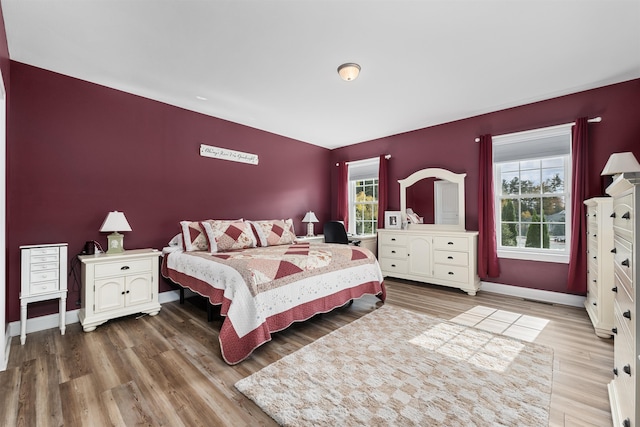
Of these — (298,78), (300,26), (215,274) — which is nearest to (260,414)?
(215,274)

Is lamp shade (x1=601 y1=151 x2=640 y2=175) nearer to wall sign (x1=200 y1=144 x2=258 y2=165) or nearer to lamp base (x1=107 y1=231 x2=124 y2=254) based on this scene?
wall sign (x1=200 y1=144 x2=258 y2=165)

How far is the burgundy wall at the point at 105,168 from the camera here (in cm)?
271

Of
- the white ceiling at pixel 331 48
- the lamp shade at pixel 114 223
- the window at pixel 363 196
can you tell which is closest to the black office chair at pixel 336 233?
the window at pixel 363 196

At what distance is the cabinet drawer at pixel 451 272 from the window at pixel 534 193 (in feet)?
1.90

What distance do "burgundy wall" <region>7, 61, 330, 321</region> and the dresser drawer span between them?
0.36 m

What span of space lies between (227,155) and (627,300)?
429cm

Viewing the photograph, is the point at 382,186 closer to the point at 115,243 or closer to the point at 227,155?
the point at 227,155

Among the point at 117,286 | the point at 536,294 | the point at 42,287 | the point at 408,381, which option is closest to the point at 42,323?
the point at 42,287

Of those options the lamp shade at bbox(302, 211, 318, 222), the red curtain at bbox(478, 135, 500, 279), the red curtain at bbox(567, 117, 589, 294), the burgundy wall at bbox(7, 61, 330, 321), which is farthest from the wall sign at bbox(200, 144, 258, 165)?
the red curtain at bbox(567, 117, 589, 294)

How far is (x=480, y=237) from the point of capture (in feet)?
13.1

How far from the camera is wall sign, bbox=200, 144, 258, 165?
4050mm

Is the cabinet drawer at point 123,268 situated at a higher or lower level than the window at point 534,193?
lower

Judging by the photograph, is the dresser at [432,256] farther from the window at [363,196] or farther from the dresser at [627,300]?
the dresser at [627,300]

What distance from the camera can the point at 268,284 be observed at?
2.38 metres
